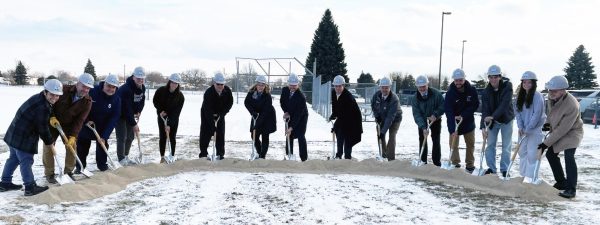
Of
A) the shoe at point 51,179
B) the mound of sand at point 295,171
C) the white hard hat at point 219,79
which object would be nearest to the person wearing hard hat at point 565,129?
the mound of sand at point 295,171

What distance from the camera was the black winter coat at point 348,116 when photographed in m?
8.56

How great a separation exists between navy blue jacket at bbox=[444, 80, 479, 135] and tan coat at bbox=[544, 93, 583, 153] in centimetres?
159

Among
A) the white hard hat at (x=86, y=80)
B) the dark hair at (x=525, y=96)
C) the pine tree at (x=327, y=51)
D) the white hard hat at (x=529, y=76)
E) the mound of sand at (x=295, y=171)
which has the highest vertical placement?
the pine tree at (x=327, y=51)

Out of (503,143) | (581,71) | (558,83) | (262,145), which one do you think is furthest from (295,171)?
(581,71)

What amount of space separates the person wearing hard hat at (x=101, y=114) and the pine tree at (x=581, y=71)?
47.0 m

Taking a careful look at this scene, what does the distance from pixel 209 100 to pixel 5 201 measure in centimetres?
370

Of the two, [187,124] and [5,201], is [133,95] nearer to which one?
[5,201]

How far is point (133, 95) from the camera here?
8117 millimetres

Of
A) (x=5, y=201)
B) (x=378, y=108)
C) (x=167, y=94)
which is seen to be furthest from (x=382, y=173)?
(x=5, y=201)

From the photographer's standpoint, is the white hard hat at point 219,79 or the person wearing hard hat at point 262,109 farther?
the person wearing hard hat at point 262,109

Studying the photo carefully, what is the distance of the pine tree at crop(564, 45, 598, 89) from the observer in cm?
4500

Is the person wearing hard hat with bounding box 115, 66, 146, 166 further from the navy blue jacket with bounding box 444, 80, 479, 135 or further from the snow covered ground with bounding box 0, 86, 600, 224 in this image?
the navy blue jacket with bounding box 444, 80, 479, 135

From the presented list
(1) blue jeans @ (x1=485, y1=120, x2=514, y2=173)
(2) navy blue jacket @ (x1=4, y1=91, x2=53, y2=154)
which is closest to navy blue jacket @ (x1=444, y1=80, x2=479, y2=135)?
(1) blue jeans @ (x1=485, y1=120, x2=514, y2=173)

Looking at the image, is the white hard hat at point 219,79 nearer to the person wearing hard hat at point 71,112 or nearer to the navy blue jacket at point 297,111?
the navy blue jacket at point 297,111
